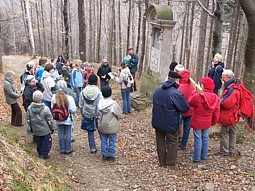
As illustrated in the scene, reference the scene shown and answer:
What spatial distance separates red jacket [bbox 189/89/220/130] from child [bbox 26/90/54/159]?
317cm

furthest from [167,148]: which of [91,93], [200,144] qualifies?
[91,93]

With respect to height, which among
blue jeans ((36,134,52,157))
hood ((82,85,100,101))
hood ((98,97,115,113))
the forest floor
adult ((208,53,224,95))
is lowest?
the forest floor

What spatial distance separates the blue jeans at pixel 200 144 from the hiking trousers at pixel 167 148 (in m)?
0.47

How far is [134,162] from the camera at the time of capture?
6582 mm

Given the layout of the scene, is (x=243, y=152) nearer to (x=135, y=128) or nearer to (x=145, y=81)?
(x=135, y=128)

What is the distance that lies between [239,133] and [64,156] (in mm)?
4583

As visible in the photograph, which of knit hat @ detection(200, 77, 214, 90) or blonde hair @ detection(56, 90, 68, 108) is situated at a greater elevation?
knit hat @ detection(200, 77, 214, 90)

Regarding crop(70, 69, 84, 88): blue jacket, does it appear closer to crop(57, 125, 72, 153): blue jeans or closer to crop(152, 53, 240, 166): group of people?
crop(57, 125, 72, 153): blue jeans

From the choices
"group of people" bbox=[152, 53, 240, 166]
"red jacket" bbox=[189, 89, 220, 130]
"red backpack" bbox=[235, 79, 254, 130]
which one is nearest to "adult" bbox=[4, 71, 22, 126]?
"group of people" bbox=[152, 53, 240, 166]

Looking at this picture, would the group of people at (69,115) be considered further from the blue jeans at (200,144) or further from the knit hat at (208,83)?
the knit hat at (208,83)

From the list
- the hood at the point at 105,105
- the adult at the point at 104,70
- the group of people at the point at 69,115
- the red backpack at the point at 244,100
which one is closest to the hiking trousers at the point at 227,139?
the red backpack at the point at 244,100

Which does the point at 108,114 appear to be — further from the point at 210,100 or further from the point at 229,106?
the point at 229,106

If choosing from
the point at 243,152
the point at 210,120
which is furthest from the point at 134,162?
the point at 243,152

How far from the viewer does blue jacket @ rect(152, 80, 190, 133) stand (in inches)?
220
